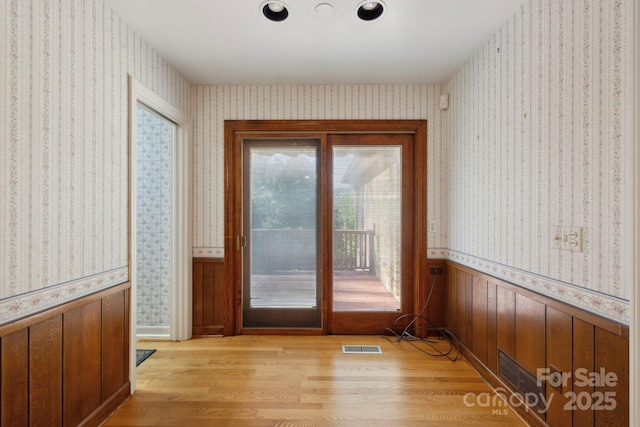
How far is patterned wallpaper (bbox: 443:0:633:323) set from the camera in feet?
4.58

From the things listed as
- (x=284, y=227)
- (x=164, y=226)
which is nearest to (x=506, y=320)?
(x=284, y=227)

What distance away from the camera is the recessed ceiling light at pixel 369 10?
2.05 m

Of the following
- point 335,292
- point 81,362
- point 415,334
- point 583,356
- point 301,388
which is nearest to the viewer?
point 583,356

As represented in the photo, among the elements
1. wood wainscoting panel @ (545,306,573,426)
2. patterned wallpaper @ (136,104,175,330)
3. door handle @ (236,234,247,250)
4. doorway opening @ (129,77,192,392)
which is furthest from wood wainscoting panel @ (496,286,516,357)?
patterned wallpaper @ (136,104,175,330)

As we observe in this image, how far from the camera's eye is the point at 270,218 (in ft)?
11.2

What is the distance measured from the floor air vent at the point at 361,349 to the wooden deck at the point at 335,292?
42cm

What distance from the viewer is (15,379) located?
57.1 inches

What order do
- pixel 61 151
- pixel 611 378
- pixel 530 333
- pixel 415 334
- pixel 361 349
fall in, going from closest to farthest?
pixel 611 378 < pixel 61 151 < pixel 530 333 < pixel 361 349 < pixel 415 334

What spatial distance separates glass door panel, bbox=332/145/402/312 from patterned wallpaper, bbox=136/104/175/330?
1.76 m

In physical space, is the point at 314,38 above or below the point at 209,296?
above

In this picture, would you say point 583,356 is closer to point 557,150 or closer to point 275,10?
point 557,150

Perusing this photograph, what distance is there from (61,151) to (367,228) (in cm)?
255

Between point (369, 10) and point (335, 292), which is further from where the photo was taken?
point (335, 292)

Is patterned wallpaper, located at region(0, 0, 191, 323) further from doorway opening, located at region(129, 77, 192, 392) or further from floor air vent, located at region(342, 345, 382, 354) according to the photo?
floor air vent, located at region(342, 345, 382, 354)
